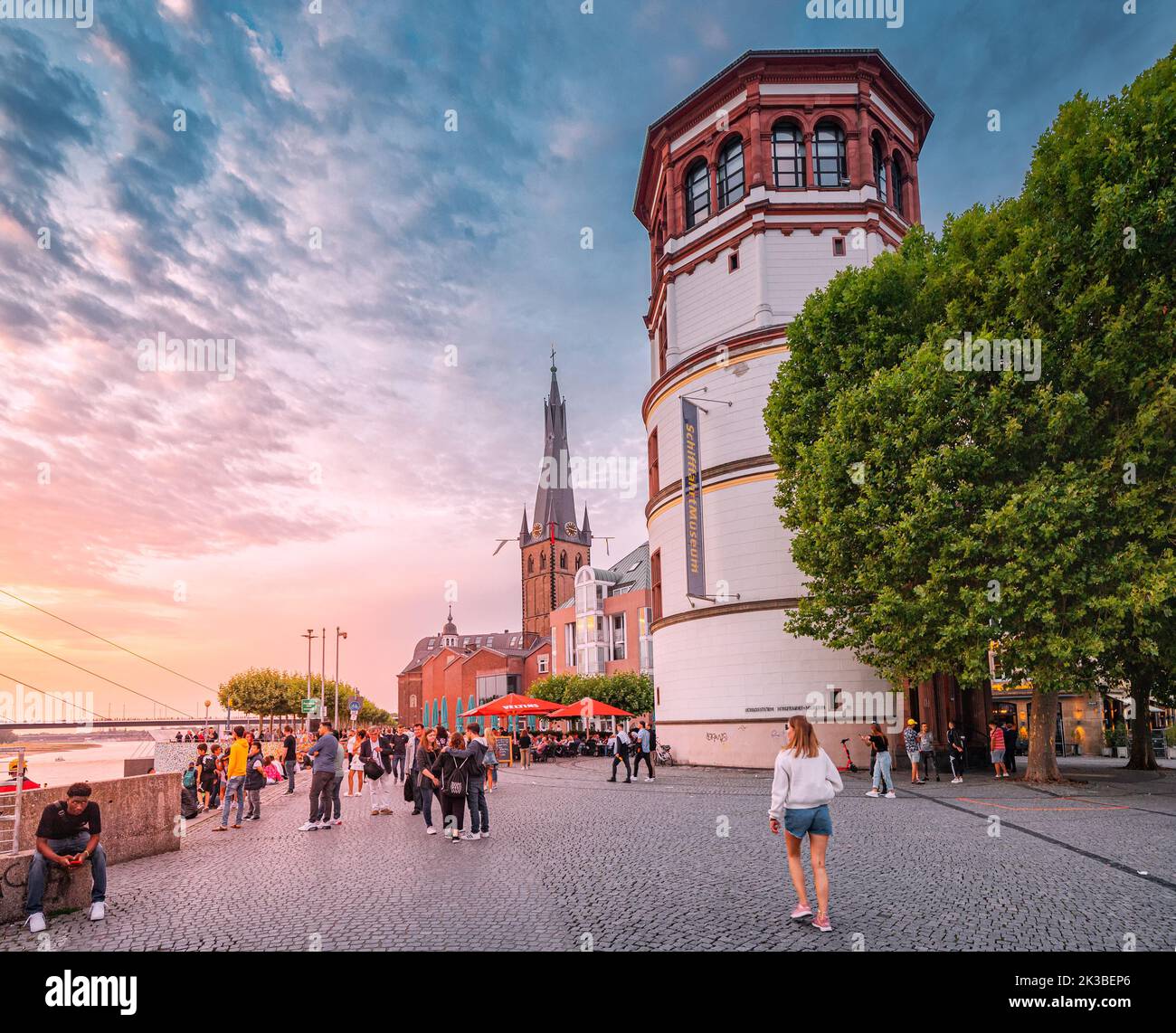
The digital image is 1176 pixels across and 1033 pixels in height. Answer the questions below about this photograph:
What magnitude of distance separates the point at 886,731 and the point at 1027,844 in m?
15.1

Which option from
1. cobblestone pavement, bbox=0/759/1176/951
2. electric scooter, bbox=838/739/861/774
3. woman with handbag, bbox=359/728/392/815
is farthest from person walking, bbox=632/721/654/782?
cobblestone pavement, bbox=0/759/1176/951

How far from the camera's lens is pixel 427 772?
13.3m

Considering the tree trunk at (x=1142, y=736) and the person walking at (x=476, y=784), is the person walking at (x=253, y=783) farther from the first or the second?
the tree trunk at (x=1142, y=736)

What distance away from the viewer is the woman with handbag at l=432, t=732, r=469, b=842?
1326 cm

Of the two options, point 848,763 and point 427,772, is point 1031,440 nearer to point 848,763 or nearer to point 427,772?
point 848,763

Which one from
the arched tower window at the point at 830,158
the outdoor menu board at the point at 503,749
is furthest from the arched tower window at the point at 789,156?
the outdoor menu board at the point at 503,749

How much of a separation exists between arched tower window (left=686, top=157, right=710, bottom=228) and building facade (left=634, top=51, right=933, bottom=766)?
64 millimetres

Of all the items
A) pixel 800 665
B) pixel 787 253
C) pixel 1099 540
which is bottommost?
pixel 800 665

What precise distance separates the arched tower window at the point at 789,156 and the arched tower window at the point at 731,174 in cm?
125

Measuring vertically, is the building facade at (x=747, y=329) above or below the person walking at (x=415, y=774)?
above

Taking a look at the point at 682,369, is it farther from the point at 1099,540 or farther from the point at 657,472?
the point at 1099,540

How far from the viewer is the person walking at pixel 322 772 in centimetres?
1533
